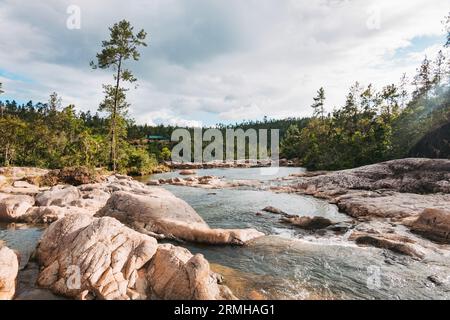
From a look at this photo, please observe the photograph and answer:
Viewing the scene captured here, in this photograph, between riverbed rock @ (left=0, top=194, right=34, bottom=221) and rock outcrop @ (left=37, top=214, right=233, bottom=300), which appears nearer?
rock outcrop @ (left=37, top=214, right=233, bottom=300)

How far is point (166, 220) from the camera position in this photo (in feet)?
40.4

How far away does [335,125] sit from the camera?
62500mm

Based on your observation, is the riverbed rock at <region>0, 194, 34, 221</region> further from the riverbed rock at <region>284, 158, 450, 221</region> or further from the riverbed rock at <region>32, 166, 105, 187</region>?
the riverbed rock at <region>284, 158, 450, 221</region>

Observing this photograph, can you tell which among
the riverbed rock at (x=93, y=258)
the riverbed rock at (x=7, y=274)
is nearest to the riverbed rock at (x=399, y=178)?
the riverbed rock at (x=93, y=258)

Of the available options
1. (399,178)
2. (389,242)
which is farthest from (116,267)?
(399,178)

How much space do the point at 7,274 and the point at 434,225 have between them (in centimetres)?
1662

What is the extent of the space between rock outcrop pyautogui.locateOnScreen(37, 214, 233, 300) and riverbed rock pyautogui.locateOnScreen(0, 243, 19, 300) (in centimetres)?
63

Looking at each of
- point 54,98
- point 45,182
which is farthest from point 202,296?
point 54,98

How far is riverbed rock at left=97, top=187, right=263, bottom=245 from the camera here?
38.0 feet

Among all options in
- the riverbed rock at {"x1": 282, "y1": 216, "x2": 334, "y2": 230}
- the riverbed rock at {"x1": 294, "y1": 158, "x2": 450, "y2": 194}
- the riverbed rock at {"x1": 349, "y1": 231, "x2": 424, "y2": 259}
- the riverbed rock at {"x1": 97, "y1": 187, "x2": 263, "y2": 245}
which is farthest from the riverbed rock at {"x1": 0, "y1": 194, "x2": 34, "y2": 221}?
the riverbed rock at {"x1": 294, "y1": 158, "x2": 450, "y2": 194}

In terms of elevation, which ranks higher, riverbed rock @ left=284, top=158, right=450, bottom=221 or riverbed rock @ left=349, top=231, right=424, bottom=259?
riverbed rock @ left=284, top=158, right=450, bottom=221

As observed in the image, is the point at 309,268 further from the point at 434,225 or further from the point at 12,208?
the point at 12,208
